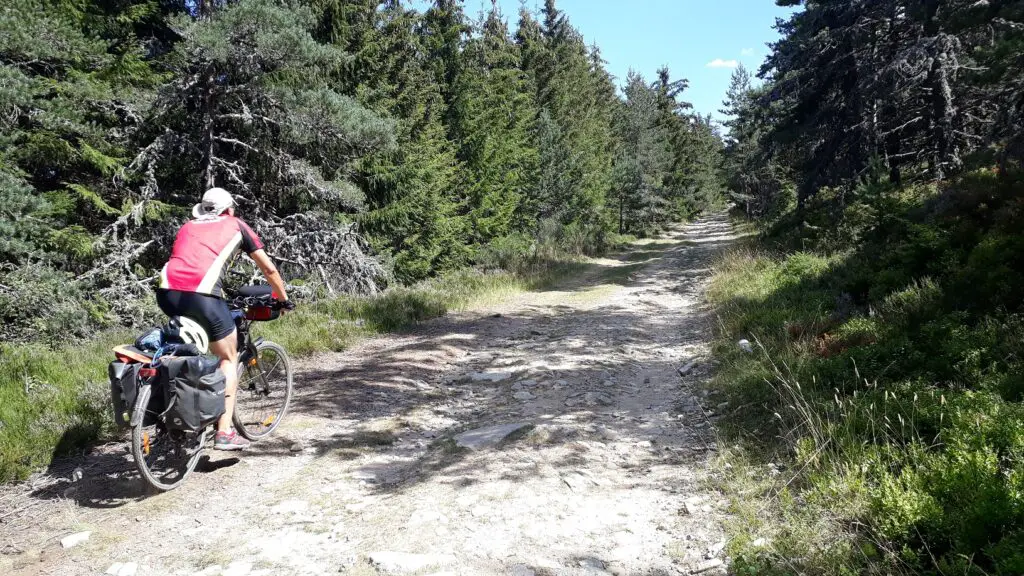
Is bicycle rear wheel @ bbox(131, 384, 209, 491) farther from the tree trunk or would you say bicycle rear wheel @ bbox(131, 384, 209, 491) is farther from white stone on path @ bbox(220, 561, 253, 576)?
the tree trunk

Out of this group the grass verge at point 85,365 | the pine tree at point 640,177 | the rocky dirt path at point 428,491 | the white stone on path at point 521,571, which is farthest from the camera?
the pine tree at point 640,177

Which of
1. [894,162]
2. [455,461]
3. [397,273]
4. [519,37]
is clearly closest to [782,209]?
[894,162]

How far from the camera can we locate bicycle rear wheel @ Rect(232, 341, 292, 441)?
203 inches

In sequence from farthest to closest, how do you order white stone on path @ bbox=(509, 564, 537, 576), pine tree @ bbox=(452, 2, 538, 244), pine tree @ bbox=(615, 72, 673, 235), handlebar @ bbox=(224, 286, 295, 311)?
1. pine tree @ bbox=(615, 72, 673, 235)
2. pine tree @ bbox=(452, 2, 538, 244)
3. handlebar @ bbox=(224, 286, 295, 311)
4. white stone on path @ bbox=(509, 564, 537, 576)

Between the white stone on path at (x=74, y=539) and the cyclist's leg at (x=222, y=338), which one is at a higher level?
the cyclist's leg at (x=222, y=338)

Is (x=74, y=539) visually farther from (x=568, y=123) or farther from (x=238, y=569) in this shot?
(x=568, y=123)

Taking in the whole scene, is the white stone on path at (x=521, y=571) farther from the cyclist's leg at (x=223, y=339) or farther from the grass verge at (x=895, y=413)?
the cyclist's leg at (x=223, y=339)

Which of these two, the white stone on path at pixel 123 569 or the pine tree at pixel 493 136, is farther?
the pine tree at pixel 493 136

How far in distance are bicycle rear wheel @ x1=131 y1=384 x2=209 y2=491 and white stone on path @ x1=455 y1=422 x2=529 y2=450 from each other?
218cm

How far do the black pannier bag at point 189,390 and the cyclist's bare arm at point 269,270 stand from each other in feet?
2.75

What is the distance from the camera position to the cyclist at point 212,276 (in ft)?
13.1

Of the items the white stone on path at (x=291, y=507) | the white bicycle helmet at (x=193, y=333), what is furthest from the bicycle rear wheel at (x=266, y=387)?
the white stone on path at (x=291, y=507)

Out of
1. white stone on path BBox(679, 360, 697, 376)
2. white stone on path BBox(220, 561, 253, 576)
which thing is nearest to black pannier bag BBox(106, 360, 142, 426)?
Answer: white stone on path BBox(220, 561, 253, 576)

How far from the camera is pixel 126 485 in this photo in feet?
13.2
